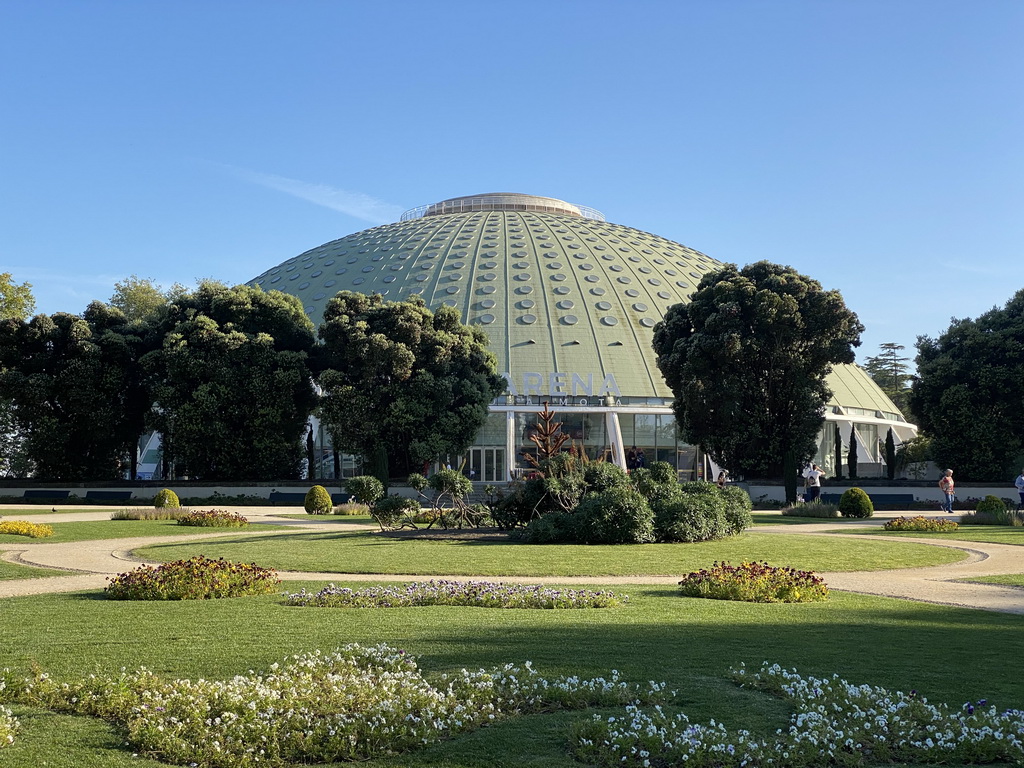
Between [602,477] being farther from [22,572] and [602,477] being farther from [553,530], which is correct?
[22,572]

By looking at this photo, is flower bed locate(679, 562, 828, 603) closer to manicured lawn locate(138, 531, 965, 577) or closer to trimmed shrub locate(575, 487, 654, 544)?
manicured lawn locate(138, 531, 965, 577)

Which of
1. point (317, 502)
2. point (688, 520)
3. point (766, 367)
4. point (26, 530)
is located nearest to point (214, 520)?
point (26, 530)

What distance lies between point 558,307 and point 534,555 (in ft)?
136

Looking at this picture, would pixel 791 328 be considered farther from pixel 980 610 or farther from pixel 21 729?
pixel 21 729

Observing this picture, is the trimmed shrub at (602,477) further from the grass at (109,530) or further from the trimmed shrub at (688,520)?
the grass at (109,530)

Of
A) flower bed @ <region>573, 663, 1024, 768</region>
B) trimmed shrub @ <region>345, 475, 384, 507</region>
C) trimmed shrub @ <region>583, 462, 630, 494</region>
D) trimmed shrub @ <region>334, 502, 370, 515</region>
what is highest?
trimmed shrub @ <region>583, 462, 630, 494</region>

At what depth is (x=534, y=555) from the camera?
19.4 m

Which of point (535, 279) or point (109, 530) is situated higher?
point (535, 279)

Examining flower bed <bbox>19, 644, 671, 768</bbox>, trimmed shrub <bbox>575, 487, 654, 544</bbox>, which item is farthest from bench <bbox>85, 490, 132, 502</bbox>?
flower bed <bbox>19, 644, 671, 768</bbox>

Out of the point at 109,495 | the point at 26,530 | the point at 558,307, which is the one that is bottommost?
the point at 109,495

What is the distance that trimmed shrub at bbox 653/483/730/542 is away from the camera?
2292 cm

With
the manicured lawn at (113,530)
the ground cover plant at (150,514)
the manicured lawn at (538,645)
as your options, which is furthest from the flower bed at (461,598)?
the ground cover plant at (150,514)

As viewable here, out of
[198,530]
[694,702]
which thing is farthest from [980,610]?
[198,530]

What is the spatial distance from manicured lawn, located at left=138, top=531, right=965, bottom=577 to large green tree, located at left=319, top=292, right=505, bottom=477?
1958 centimetres
